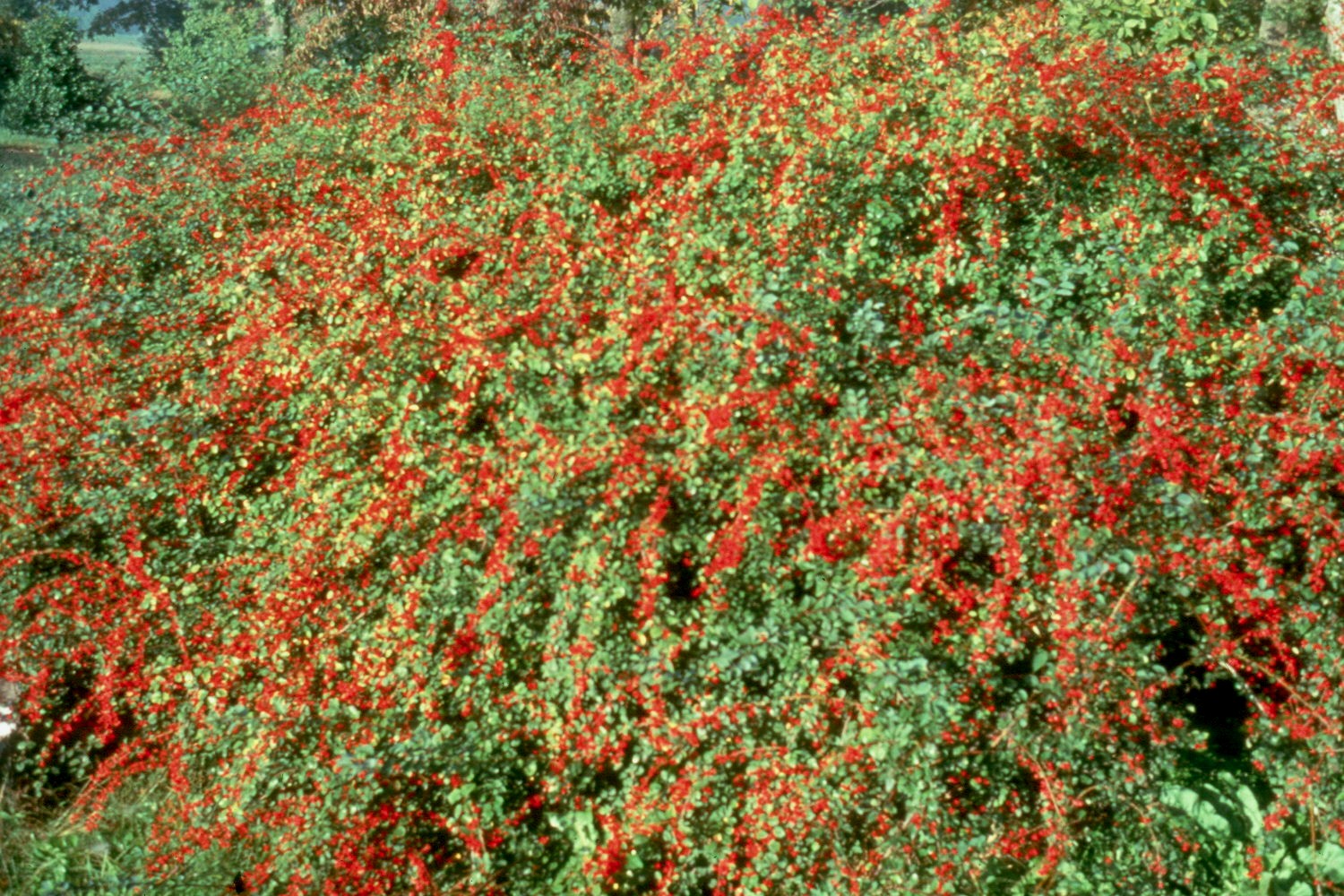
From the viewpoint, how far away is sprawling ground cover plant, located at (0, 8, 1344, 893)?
125 inches

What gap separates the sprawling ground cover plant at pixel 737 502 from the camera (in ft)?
10.4

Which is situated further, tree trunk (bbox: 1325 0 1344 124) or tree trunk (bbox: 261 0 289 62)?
tree trunk (bbox: 261 0 289 62)

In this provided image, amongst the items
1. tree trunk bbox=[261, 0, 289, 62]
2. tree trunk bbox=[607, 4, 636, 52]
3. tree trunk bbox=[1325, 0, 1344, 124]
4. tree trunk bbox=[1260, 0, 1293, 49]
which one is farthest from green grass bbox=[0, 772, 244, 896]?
tree trunk bbox=[1260, 0, 1293, 49]

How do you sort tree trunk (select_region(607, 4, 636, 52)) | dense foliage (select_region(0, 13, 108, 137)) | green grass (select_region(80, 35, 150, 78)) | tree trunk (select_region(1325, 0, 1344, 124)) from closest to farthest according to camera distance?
tree trunk (select_region(1325, 0, 1344, 124)), tree trunk (select_region(607, 4, 636, 52)), green grass (select_region(80, 35, 150, 78)), dense foliage (select_region(0, 13, 108, 137))

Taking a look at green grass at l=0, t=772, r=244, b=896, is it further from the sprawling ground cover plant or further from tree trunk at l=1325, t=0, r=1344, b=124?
tree trunk at l=1325, t=0, r=1344, b=124

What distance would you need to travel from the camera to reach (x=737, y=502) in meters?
3.27

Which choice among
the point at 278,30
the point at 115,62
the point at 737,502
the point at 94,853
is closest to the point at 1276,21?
the point at 278,30

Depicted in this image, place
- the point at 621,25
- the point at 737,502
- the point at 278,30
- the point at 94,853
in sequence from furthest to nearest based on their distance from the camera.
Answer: the point at 278,30
the point at 621,25
the point at 94,853
the point at 737,502

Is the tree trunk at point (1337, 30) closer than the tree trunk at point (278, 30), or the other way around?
the tree trunk at point (1337, 30)

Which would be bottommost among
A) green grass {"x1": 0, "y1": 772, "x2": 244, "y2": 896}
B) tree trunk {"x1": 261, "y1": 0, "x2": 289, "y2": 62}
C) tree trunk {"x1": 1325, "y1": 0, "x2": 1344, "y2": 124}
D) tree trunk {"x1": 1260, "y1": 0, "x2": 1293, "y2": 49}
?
green grass {"x1": 0, "y1": 772, "x2": 244, "y2": 896}

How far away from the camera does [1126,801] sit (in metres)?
3.33

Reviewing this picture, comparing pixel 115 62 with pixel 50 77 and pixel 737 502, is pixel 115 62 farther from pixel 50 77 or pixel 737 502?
pixel 737 502

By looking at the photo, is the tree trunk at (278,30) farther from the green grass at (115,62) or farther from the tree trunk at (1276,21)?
the tree trunk at (1276,21)

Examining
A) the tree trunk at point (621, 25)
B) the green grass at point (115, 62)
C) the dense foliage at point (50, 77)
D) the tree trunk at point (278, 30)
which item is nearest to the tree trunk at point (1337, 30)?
the tree trunk at point (621, 25)
